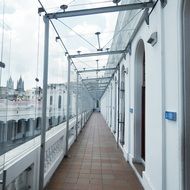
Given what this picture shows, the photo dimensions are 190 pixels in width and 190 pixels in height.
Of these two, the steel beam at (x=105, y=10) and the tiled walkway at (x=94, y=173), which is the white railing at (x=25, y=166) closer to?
the tiled walkway at (x=94, y=173)

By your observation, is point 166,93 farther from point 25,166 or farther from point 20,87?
point 25,166

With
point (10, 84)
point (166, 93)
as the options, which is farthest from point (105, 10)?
point (10, 84)

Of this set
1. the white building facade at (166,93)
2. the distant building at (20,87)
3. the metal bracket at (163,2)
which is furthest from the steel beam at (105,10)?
the distant building at (20,87)

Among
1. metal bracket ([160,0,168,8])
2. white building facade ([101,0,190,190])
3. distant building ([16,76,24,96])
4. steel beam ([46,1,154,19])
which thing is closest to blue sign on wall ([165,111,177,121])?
white building facade ([101,0,190,190])

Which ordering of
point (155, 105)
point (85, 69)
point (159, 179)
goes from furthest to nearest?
point (85, 69) → point (155, 105) → point (159, 179)

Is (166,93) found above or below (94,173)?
above

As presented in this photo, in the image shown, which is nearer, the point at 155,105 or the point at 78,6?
the point at 155,105

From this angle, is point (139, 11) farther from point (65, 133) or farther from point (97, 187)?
point (65, 133)

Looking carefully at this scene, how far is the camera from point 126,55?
5.17 m

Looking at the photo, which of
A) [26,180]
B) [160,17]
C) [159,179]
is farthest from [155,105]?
[26,180]

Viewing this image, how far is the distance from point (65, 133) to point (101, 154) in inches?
44.6

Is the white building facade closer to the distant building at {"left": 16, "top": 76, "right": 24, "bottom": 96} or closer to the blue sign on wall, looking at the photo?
the blue sign on wall

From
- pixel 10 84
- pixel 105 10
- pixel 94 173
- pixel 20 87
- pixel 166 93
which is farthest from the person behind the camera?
pixel 94 173

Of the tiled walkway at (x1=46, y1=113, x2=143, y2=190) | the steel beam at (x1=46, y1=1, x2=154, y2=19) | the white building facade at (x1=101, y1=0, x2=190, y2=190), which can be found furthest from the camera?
the tiled walkway at (x1=46, y1=113, x2=143, y2=190)
